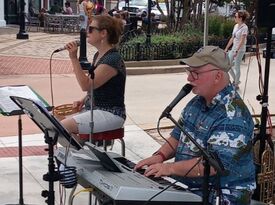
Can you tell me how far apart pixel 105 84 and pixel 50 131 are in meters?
1.37

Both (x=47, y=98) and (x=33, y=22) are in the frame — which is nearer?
(x=47, y=98)

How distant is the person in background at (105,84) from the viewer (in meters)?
4.93

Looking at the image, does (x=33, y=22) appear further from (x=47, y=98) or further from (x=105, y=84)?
(x=105, y=84)

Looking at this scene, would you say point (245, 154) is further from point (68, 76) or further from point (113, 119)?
point (68, 76)

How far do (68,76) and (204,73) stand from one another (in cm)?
951

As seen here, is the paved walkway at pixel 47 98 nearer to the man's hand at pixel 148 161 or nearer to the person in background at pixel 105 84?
the person in background at pixel 105 84

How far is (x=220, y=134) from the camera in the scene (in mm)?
3291

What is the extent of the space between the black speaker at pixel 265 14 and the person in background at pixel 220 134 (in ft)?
6.09

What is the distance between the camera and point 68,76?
12703 millimetres

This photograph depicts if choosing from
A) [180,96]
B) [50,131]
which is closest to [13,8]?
[50,131]

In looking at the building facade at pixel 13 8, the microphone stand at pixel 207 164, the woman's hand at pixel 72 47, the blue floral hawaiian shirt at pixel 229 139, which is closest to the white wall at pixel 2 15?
the building facade at pixel 13 8

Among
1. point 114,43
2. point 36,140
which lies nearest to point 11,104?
point 114,43

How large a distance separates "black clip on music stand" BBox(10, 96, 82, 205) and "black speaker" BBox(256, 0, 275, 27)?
2.36 meters

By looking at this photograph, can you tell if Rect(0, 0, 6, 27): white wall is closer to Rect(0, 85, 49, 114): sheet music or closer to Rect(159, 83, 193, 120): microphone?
Rect(0, 85, 49, 114): sheet music
